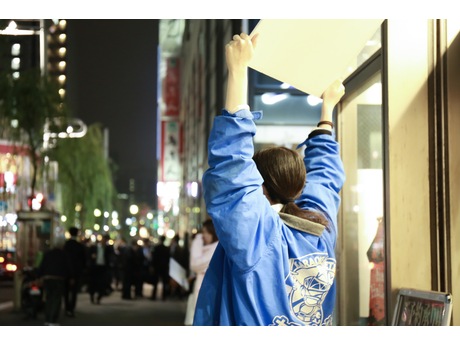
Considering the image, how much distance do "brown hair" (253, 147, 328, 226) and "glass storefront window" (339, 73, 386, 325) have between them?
219 cm

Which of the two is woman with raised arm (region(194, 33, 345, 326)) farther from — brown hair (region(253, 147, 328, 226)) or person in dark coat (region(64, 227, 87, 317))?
person in dark coat (region(64, 227, 87, 317))

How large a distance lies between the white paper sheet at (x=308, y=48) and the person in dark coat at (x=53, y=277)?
11457 mm

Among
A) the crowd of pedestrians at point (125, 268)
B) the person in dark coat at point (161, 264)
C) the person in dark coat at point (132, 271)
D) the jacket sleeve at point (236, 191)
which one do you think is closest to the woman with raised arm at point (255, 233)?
the jacket sleeve at point (236, 191)

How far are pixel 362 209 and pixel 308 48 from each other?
2777 mm

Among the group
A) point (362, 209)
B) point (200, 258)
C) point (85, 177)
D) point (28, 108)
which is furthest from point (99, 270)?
point (85, 177)

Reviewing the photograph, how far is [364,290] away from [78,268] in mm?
12091

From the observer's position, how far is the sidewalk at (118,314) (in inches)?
578

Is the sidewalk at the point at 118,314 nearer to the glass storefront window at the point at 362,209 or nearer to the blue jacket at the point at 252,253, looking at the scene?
the glass storefront window at the point at 362,209

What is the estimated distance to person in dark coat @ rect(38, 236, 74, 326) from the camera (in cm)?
1388

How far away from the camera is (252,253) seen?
7.91ft

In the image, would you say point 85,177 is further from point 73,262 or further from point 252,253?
point 252,253

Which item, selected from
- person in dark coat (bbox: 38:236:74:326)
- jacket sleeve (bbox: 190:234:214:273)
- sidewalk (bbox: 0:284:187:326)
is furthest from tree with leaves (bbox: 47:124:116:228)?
jacket sleeve (bbox: 190:234:214:273)

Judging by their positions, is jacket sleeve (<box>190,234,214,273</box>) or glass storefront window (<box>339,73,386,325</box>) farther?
jacket sleeve (<box>190,234,214,273</box>)
